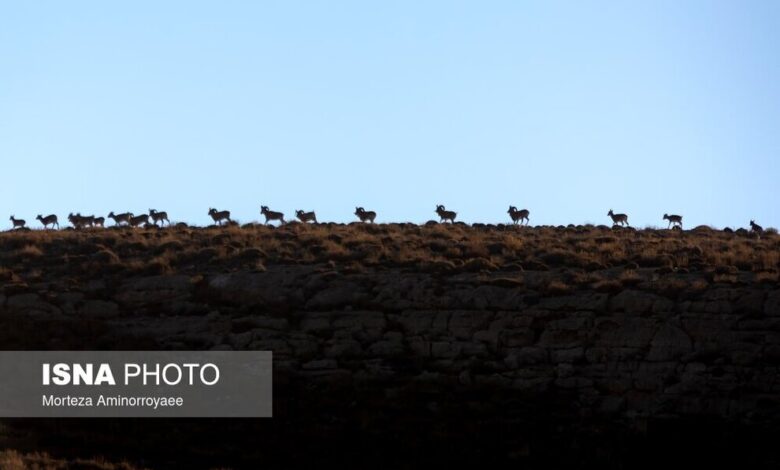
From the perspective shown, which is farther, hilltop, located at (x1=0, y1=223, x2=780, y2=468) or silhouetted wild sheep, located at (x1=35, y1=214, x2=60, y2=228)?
silhouetted wild sheep, located at (x1=35, y1=214, x2=60, y2=228)

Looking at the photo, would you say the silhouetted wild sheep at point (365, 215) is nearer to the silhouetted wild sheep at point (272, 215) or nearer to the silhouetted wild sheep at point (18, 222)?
the silhouetted wild sheep at point (272, 215)

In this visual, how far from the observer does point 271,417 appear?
3500 cm

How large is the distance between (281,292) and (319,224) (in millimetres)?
15876

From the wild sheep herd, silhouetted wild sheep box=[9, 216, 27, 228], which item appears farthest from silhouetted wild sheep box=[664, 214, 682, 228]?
silhouetted wild sheep box=[9, 216, 27, 228]

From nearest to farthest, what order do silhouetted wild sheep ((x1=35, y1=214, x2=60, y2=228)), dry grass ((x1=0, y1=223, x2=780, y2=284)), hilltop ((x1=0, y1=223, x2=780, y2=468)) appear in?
hilltop ((x1=0, y1=223, x2=780, y2=468)), dry grass ((x1=0, y1=223, x2=780, y2=284)), silhouetted wild sheep ((x1=35, y1=214, x2=60, y2=228))

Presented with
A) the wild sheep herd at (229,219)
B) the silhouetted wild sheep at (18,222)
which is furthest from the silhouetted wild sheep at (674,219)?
the silhouetted wild sheep at (18,222)

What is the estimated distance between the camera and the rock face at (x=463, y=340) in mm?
35531

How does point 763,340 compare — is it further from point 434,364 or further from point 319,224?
point 319,224

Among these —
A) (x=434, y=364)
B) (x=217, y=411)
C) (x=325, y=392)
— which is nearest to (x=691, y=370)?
(x=434, y=364)

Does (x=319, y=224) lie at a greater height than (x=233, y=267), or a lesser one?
greater

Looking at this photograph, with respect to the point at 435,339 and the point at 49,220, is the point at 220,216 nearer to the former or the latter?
the point at 49,220

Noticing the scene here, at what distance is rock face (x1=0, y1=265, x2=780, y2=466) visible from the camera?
3553 cm

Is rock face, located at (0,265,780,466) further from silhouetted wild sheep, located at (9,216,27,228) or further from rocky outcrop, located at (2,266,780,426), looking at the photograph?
silhouetted wild sheep, located at (9,216,27,228)

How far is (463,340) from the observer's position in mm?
38969
